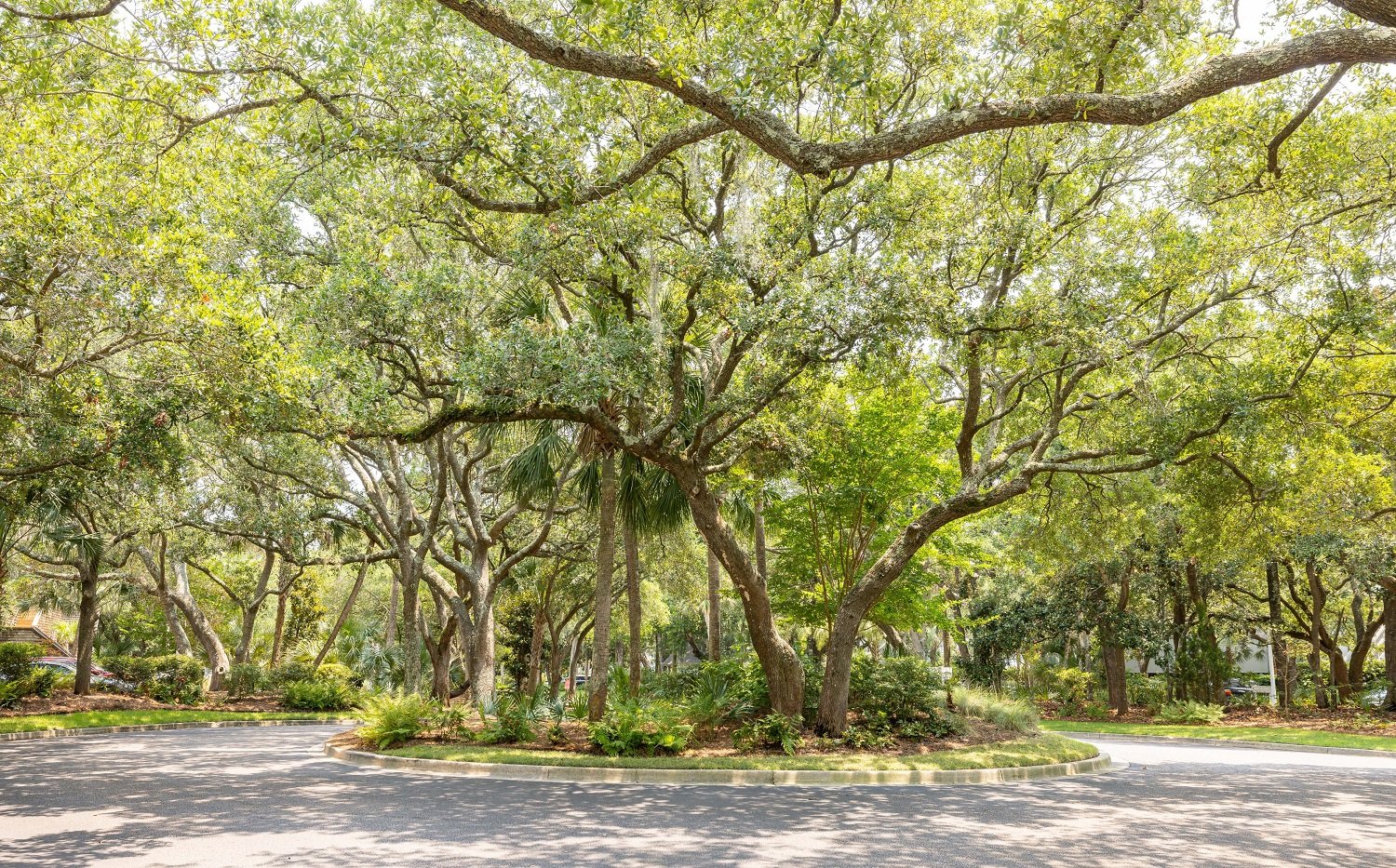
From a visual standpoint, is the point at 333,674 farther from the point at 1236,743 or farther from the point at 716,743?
the point at 1236,743

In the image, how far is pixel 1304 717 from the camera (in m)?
23.9

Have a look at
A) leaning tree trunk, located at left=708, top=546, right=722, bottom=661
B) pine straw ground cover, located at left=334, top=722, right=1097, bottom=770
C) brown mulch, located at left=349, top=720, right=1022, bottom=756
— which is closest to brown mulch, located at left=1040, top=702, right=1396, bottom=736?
pine straw ground cover, located at left=334, top=722, right=1097, bottom=770

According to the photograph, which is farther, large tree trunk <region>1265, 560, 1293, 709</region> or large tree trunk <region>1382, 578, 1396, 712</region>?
large tree trunk <region>1265, 560, 1293, 709</region>

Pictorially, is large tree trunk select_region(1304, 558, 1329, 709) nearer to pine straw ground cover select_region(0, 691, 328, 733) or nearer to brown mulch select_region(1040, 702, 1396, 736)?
brown mulch select_region(1040, 702, 1396, 736)

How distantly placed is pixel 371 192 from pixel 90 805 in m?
8.95

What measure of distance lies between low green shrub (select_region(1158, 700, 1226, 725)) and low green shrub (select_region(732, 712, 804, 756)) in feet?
53.9

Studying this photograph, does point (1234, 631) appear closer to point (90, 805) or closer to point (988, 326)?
point (988, 326)

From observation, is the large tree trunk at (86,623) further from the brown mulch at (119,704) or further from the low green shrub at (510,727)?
the low green shrub at (510,727)

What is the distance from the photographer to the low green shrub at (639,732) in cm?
1202

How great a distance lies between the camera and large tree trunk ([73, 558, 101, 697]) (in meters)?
23.2

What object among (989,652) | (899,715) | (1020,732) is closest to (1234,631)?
(989,652)

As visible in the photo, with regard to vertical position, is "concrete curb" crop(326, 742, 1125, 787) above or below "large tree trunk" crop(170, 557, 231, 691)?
below

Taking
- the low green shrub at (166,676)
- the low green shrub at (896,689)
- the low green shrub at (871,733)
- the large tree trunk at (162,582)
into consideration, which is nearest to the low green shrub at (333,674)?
the low green shrub at (166,676)

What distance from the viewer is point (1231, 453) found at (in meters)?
14.0
